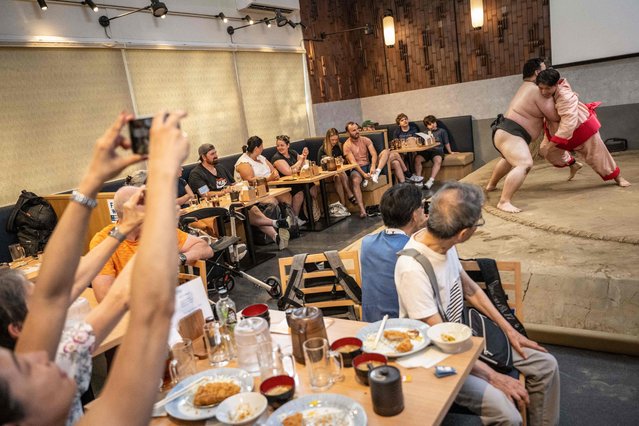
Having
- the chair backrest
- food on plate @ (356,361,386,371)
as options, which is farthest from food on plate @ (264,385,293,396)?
the chair backrest

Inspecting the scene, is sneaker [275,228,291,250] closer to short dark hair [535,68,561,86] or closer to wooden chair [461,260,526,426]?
short dark hair [535,68,561,86]

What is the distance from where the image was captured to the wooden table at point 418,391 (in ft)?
4.06

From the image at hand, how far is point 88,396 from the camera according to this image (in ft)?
7.84

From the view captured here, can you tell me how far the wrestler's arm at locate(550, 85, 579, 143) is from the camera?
4.27 m

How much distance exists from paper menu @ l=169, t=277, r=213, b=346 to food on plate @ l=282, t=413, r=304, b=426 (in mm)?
667

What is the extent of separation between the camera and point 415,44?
9.20m

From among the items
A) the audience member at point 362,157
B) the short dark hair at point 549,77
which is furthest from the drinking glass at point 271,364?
the audience member at point 362,157

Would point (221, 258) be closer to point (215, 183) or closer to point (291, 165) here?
point (215, 183)

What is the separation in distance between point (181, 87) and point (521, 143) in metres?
4.84

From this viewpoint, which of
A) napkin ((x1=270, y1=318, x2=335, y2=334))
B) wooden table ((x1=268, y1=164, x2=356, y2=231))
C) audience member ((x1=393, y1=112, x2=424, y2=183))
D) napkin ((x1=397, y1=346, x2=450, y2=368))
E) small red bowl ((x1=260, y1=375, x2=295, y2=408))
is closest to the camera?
small red bowl ((x1=260, y1=375, x2=295, y2=408))

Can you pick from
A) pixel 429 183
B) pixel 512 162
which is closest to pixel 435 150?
pixel 429 183

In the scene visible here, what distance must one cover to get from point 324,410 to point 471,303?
1110mm

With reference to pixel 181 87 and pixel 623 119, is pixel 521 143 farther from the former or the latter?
pixel 181 87

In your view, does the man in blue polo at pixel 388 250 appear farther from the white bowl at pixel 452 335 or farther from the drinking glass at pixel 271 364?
the drinking glass at pixel 271 364
